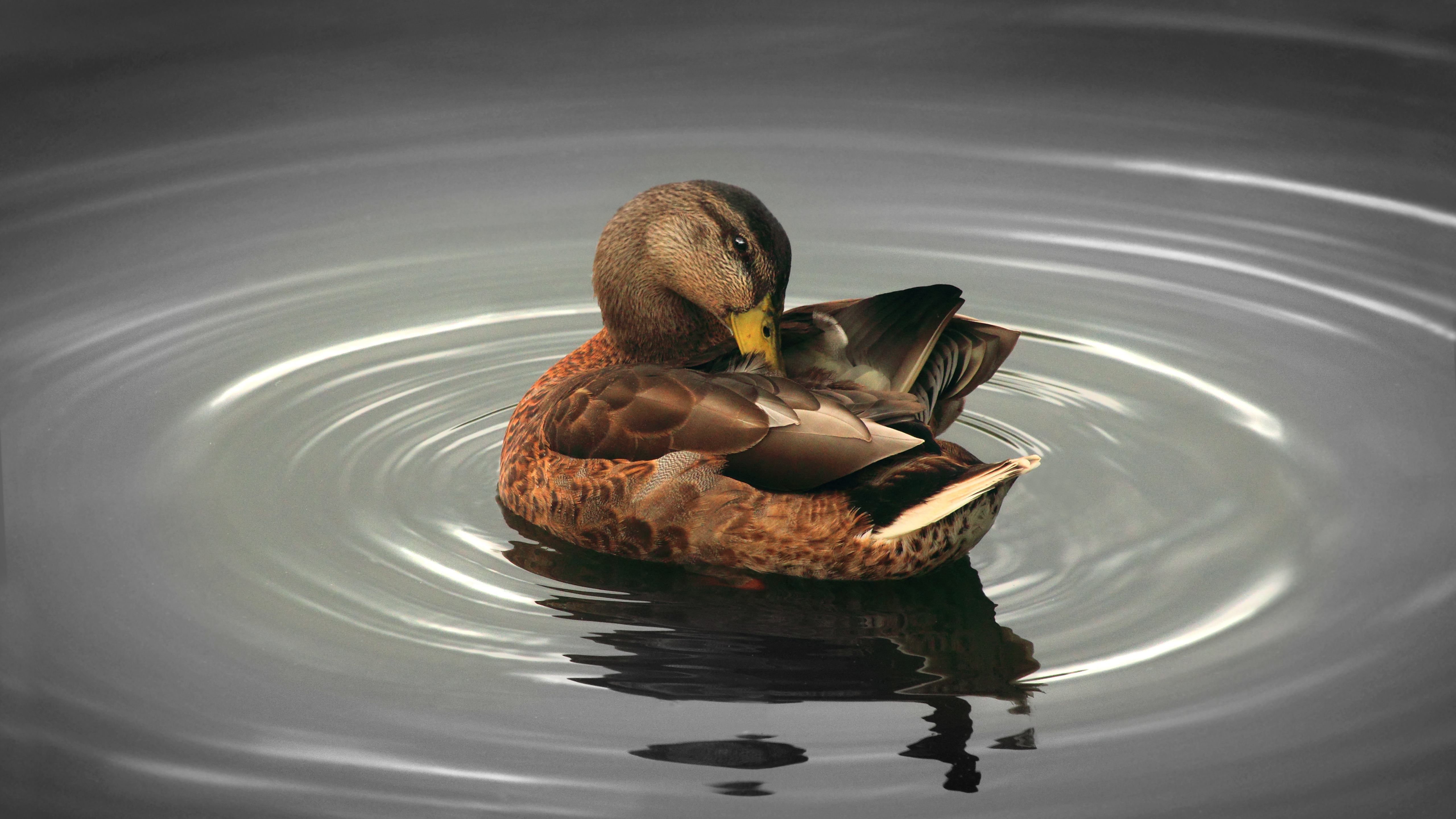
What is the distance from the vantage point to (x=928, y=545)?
19.8ft

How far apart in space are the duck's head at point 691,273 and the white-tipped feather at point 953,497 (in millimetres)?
836

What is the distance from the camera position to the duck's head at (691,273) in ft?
21.0

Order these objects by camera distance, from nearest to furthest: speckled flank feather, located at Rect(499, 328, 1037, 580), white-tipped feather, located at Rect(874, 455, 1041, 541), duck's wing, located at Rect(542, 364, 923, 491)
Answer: white-tipped feather, located at Rect(874, 455, 1041, 541) → duck's wing, located at Rect(542, 364, 923, 491) → speckled flank feather, located at Rect(499, 328, 1037, 580)

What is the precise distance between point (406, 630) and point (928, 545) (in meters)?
1.62

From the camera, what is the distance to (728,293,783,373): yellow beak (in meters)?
→ 6.42

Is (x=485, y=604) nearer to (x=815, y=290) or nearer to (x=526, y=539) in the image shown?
(x=526, y=539)

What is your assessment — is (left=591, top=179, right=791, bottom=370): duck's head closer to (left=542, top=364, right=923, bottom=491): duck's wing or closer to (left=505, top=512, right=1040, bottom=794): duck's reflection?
(left=542, top=364, right=923, bottom=491): duck's wing

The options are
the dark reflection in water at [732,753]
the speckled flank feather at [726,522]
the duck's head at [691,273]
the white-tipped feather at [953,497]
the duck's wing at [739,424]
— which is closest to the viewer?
the dark reflection in water at [732,753]

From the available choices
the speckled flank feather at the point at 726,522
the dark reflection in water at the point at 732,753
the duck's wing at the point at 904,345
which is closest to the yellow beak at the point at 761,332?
the duck's wing at the point at 904,345

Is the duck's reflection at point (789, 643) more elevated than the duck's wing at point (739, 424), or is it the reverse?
the duck's wing at point (739, 424)

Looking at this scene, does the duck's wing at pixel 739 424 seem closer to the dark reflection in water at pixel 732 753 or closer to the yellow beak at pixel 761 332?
the yellow beak at pixel 761 332

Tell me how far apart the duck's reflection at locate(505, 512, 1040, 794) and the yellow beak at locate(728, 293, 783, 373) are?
0.78 metres

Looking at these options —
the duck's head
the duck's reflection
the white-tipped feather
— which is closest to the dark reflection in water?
the duck's reflection

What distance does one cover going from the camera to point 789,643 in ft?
18.7
